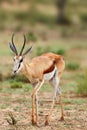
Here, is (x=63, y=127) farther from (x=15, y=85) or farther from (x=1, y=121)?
(x=15, y=85)

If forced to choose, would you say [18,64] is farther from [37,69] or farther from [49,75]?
[49,75]

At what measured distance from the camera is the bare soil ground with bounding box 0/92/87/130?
979cm

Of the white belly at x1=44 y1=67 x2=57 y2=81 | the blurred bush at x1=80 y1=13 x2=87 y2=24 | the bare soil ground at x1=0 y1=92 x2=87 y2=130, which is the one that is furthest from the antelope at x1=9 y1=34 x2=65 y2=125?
the blurred bush at x1=80 y1=13 x2=87 y2=24

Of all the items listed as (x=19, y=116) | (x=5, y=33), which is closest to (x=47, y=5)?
(x=5, y=33)

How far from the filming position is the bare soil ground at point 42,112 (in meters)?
9.79

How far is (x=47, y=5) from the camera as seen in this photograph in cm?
4419

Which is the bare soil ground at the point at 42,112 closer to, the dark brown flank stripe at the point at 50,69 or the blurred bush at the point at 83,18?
the dark brown flank stripe at the point at 50,69

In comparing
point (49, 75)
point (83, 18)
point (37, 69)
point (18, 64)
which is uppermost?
point (18, 64)

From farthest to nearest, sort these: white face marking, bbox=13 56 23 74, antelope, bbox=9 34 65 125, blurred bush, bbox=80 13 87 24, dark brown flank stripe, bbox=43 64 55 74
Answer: blurred bush, bbox=80 13 87 24
dark brown flank stripe, bbox=43 64 55 74
antelope, bbox=9 34 65 125
white face marking, bbox=13 56 23 74

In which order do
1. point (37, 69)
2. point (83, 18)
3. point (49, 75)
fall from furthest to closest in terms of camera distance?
point (83, 18) → point (49, 75) → point (37, 69)

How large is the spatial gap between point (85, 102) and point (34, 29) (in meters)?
22.0

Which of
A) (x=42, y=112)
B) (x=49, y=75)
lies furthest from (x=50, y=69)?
(x=42, y=112)

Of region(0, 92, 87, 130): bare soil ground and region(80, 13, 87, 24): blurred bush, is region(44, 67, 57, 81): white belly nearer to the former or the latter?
region(0, 92, 87, 130): bare soil ground

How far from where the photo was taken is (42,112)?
11.1m
